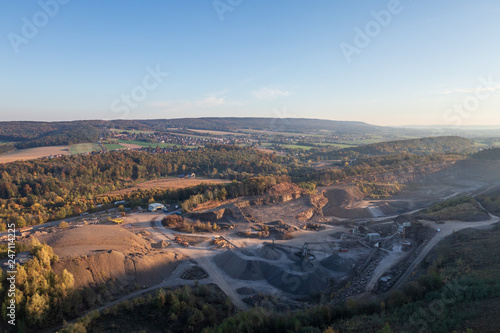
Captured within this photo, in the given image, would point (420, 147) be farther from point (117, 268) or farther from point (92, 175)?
point (117, 268)

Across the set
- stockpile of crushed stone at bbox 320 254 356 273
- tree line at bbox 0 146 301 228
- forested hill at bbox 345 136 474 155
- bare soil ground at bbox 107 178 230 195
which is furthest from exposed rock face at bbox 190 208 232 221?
forested hill at bbox 345 136 474 155

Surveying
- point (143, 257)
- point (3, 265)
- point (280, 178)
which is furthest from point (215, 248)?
point (280, 178)

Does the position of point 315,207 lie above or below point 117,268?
below

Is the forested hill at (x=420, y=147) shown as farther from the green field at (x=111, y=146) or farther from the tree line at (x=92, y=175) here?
the green field at (x=111, y=146)

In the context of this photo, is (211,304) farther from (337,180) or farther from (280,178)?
(337,180)

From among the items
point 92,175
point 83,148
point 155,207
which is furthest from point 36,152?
point 155,207

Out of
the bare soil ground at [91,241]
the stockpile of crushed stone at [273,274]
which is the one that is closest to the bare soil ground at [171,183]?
the bare soil ground at [91,241]

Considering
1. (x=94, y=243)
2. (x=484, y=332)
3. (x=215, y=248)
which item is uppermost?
(x=484, y=332)
